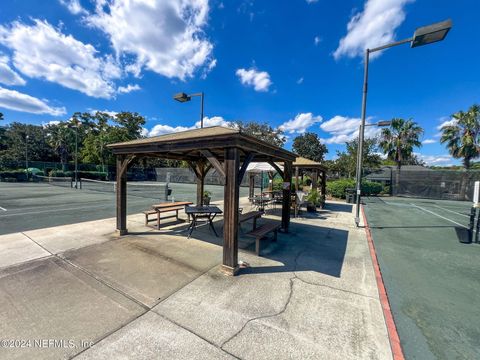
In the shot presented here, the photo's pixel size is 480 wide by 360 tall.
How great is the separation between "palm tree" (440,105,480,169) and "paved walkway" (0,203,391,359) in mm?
27969

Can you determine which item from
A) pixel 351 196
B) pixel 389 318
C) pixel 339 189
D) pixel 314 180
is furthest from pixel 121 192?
pixel 339 189

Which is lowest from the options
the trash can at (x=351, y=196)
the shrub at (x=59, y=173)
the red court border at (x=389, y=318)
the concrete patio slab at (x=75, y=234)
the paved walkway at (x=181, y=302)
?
the red court border at (x=389, y=318)

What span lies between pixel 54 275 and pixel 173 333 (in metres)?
2.94

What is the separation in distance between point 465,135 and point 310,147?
92.7 feet

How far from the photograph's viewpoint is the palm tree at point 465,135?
72.3 ft

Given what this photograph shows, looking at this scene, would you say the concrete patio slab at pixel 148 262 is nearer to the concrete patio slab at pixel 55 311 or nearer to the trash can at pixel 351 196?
the concrete patio slab at pixel 55 311

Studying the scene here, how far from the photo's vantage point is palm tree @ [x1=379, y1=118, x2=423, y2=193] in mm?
23438

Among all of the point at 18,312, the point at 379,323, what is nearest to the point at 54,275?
the point at 18,312

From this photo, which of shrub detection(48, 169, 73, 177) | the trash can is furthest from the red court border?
shrub detection(48, 169, 73, 177)

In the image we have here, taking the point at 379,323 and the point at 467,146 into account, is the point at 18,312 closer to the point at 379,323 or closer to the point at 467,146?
the point at 379,323

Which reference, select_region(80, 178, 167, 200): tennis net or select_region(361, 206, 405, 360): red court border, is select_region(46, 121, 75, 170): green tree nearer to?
select_region(80, 178, 167, 200): tennis net

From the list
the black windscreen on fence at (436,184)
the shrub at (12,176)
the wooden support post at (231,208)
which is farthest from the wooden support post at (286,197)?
the shrub at (12,176)

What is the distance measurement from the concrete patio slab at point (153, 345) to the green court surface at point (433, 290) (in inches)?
96.9

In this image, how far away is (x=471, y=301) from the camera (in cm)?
349
